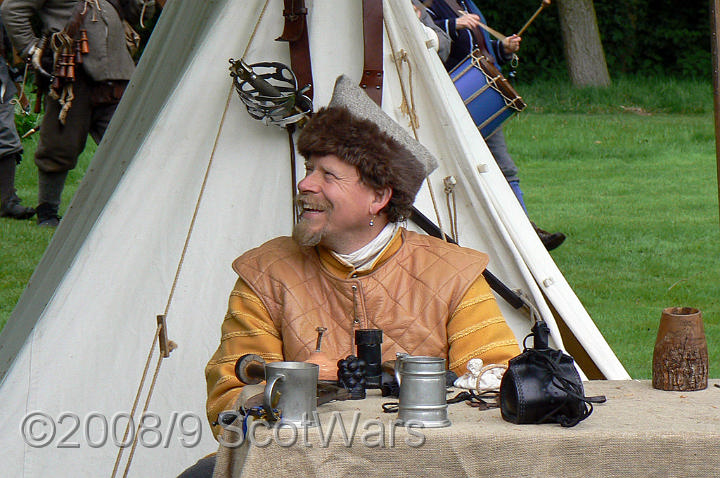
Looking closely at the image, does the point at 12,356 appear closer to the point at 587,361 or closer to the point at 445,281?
the point at 445,281

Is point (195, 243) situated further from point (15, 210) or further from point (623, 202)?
point (623, 202)

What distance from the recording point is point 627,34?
1548 cm

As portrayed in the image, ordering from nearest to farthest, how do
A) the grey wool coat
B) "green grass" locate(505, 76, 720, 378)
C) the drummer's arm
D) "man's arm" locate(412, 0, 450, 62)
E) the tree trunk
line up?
"man's arm" locate(412, 0, 450, 62) < "green grass" locate(505, 76, 720, 378) < the grey wool coat < the drummer's arm < the tree trunk

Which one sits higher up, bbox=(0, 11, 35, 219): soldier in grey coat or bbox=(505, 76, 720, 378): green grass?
bbox=(0, 11, 35, 219): soldier in grey coat

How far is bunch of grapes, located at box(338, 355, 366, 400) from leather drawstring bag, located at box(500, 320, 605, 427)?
0.31 meters

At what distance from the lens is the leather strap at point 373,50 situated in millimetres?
3285

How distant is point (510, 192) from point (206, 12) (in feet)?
3.88

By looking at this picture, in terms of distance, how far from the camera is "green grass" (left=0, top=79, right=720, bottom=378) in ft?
17.0

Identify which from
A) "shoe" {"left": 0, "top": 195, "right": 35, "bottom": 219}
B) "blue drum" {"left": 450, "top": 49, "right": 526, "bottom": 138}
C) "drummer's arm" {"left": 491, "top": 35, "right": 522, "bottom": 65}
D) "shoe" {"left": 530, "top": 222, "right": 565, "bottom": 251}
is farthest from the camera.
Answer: "shoe" {"left": 0, "top": 195, "right": 35, "bottom": 219}

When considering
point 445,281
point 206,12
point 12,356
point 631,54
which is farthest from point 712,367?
point 631,54

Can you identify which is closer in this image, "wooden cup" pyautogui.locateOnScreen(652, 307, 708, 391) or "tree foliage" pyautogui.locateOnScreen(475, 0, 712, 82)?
"wooden cup" pyautogui.locateOnScreen(652, 307, 708, 391)

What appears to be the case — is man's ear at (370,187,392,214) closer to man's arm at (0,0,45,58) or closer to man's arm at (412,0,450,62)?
man's arm at (412,0,450,62)

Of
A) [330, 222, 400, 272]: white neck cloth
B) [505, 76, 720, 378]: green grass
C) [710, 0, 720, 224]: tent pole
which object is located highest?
[710, 0, 720, 224]: tent pole

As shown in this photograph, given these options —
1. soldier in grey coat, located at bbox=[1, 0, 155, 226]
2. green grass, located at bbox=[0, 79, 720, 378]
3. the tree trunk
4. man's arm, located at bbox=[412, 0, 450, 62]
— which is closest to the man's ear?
green grass, located at bbox=[0, 79, 720, 378]
